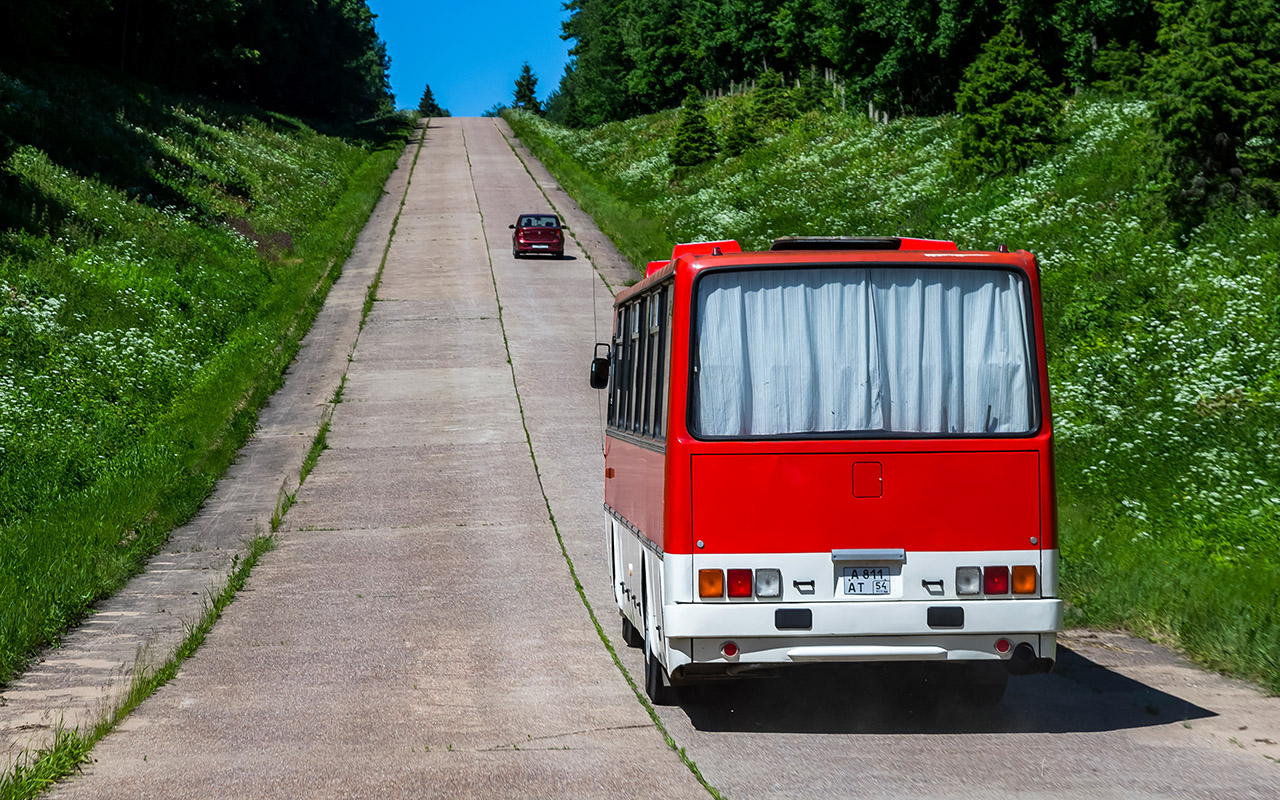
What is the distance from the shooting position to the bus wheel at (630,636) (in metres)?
10.8

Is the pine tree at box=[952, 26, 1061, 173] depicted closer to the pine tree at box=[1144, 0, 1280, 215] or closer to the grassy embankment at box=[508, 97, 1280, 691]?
the grassy embankment at box=[508, 97, 1280, 691]

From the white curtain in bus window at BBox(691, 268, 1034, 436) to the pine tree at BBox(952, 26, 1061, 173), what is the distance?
26593 millimetres

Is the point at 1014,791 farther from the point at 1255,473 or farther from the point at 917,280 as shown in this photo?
the point at 1255,473

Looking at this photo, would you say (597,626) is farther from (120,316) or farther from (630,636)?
(120,316)

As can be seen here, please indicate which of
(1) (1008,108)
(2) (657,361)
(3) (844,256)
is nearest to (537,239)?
(1) (1008,108)

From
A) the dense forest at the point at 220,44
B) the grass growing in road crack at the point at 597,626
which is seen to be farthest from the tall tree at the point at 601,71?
the grass growing in road crack at the point at 597,626

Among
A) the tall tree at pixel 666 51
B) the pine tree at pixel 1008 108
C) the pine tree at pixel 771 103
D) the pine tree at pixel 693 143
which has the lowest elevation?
the pine tree at pixel 1008 108

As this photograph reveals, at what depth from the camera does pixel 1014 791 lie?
6648 mm

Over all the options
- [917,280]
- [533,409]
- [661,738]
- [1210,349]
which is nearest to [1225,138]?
[1210,349]

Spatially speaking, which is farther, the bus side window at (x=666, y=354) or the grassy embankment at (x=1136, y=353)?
the grassy embankment at (x=1136, y=353)

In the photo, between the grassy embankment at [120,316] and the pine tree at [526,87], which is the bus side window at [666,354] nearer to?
the grassy embankment at [120,316]

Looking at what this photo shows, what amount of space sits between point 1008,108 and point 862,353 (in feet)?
91.2

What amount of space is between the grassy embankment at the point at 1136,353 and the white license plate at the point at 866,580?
287cm

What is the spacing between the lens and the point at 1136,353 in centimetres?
1853
